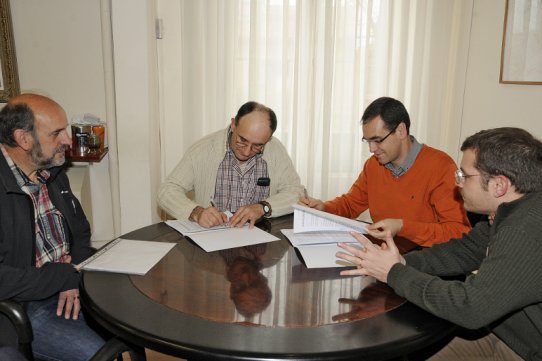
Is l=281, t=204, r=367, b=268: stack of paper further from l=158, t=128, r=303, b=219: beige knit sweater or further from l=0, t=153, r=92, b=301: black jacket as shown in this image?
l=0, t=153, r=92, b=301: black jacket

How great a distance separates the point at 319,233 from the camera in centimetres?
196

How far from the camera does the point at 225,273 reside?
1.58 meters

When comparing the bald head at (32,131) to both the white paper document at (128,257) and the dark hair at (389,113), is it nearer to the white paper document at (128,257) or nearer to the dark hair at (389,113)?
the white paper document at (128,257)

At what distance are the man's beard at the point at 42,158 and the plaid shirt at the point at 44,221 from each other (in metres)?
0.07

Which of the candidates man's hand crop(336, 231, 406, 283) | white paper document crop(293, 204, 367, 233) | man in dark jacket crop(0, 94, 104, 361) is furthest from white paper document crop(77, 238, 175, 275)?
man's hand crop(336, 231, 406, 283)

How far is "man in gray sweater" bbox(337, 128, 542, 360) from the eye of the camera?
1.21 metres

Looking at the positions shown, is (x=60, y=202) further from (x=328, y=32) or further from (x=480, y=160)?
(x=328, y=32)

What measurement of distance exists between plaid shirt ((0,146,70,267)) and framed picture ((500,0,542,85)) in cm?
295

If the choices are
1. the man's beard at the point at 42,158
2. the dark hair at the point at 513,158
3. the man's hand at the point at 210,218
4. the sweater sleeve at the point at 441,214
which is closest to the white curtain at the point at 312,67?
the sweater sleeve at the point at 441,214

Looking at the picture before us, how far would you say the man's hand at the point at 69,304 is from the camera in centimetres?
171

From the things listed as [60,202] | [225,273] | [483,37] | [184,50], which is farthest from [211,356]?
[483,37]

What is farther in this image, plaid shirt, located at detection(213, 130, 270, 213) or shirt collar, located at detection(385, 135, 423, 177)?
plaid shirt, located at detection(213, 130, 270, 213)

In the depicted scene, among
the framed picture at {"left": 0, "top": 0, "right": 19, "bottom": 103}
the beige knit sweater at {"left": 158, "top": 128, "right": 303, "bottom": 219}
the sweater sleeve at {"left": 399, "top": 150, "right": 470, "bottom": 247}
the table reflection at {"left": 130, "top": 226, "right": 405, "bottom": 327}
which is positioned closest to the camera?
the table reflection at {"left": 130, "top": 226, "right": 405, "bottom": 327}

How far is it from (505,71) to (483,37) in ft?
1.17
